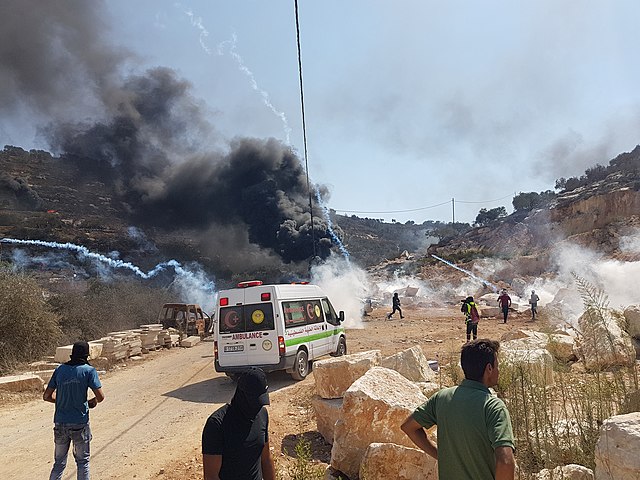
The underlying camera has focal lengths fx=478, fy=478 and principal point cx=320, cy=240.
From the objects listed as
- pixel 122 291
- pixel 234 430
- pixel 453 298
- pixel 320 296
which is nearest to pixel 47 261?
pixel 122 291

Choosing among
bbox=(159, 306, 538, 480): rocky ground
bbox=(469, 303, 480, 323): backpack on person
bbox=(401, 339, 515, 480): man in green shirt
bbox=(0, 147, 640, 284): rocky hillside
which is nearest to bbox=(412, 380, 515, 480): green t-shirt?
bbox=(401, 339, 515, 480): man in green shirt

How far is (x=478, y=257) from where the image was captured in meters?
49.5

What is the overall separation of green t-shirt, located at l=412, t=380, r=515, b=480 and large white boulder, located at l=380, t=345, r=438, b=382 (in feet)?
15.2

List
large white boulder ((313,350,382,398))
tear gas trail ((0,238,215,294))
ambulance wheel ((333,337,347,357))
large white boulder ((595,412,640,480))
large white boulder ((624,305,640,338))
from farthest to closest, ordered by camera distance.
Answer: tear gas trail ((0,238,215,294)) → ambulance wheel ((333,337,347,357)) → large white boulder ((624,305,640,338)) → large white boulder ((313,350,382,398)) → large white boulder ((595,412,640,480))

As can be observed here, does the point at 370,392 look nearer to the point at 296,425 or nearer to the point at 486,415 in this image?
the point at 486,415

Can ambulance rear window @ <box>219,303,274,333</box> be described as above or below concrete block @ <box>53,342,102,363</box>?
above

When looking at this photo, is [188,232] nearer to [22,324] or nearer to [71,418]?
[22,324]

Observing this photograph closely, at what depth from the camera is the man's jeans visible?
482 centimetres

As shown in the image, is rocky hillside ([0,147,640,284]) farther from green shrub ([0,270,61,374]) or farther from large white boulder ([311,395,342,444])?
green shrub ([0,270,61,374])

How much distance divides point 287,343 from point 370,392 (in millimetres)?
5715

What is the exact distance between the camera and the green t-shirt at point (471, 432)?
103 inches

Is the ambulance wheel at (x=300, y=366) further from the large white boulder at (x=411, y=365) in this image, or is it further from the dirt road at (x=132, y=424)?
the large white boulder at (x=411, y=365)

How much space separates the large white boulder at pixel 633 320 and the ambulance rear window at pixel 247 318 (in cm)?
752

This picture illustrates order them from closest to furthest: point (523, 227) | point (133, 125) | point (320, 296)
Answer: point (320, 296), point (523, 227), point (133, 125)
